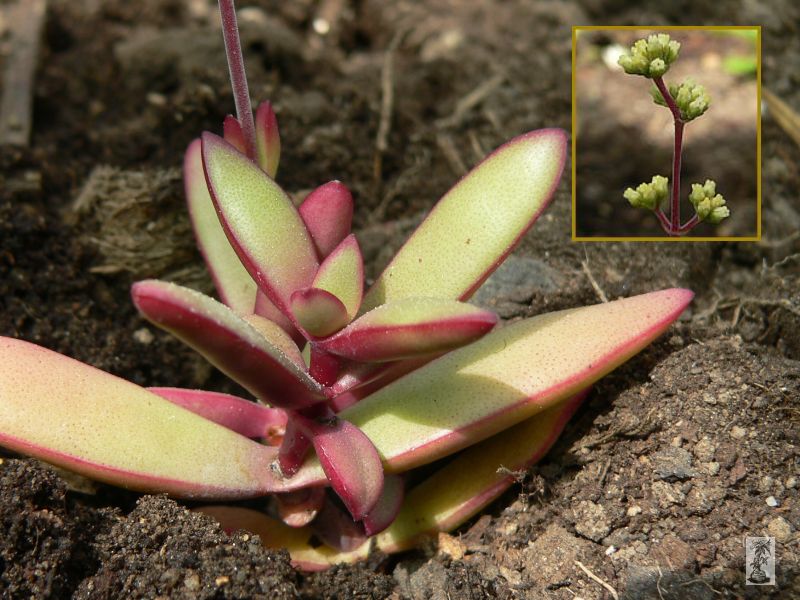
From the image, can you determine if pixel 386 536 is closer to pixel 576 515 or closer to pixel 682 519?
pixel 576 515

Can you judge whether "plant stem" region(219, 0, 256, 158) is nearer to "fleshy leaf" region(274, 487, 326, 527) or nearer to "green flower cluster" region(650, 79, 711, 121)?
"fleshy leaf" region(274, 487, 326, 527)

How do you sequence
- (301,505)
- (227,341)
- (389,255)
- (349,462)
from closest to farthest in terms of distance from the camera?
(227,341), (349,462), (301,505), (389,255)

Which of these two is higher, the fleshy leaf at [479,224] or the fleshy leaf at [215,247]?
the fleshy leaf at [479,224]

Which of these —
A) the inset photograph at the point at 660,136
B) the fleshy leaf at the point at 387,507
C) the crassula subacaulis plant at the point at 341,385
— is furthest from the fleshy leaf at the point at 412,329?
the inset photograph at the point at 660,136

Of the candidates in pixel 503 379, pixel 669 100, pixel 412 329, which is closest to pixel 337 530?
pixel 503 379

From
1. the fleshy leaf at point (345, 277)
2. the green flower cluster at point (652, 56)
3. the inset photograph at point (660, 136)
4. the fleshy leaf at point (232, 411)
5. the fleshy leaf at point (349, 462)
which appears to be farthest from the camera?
the inset photograph at point (660, 136)

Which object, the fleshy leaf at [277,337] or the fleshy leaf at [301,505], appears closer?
the fleshy leaf at [277,337]

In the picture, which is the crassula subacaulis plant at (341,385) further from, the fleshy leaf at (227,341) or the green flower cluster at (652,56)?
the green flower cluster at (652,56)

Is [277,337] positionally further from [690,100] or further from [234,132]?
[690,100]

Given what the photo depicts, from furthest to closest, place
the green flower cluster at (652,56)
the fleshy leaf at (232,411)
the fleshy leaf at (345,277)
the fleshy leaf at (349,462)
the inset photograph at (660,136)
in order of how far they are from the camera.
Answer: the inset photograph at (660,136) → the green flower cluster at (652,56) → the fleshy leaf at (232,411) → the fleshy leaf at (345,277) → the fleshy leaf at (349,462)
